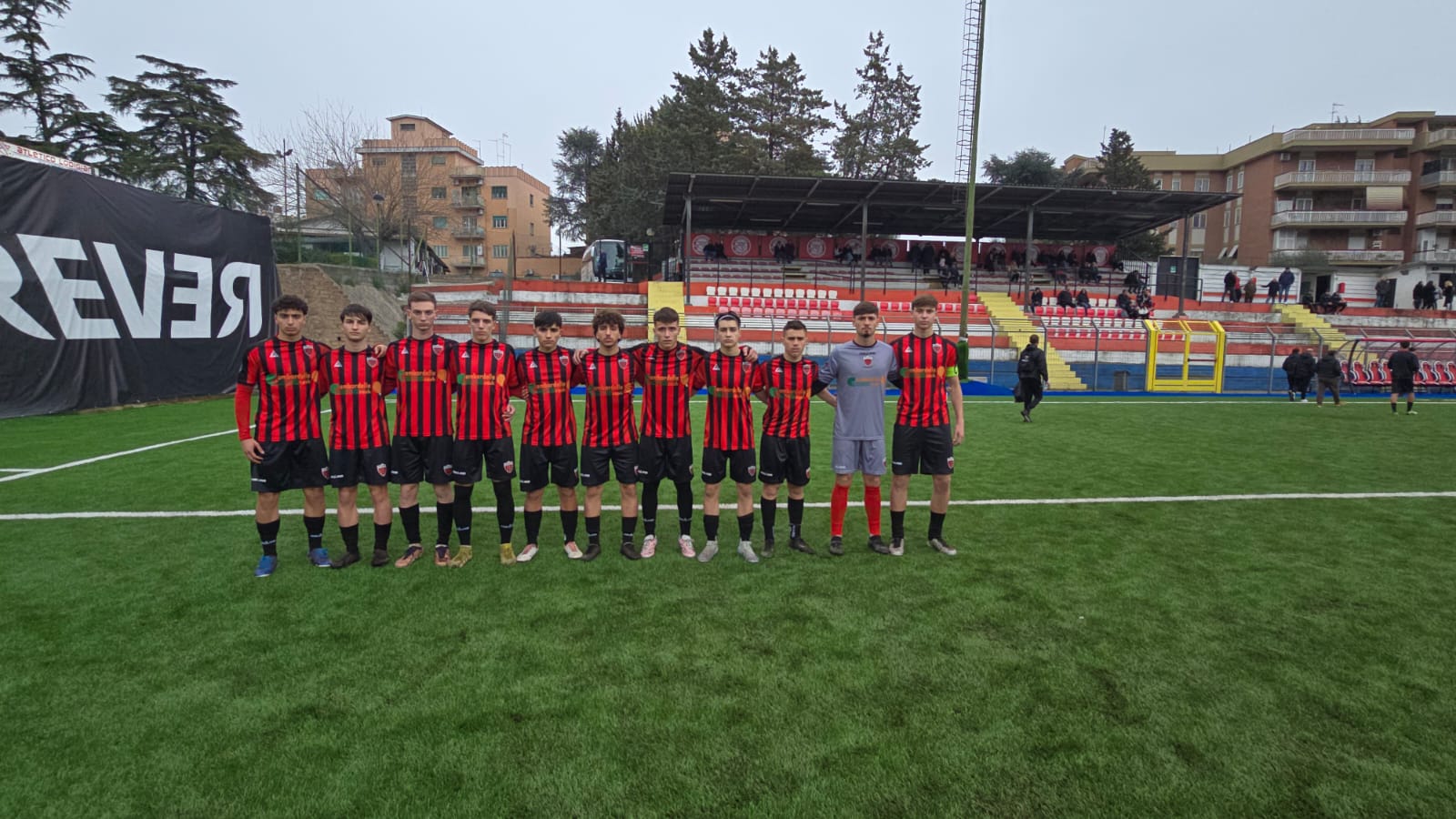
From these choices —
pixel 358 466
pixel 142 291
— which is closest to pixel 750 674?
pixel 358 466

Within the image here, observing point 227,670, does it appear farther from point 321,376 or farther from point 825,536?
point 825,536

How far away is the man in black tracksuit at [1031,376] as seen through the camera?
13656mm

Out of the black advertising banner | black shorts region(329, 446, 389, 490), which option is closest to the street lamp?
the black advertising banner

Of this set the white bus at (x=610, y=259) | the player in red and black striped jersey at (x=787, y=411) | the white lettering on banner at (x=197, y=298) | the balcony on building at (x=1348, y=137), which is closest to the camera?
the player in red and black striped jersey at (x=787, y=411)

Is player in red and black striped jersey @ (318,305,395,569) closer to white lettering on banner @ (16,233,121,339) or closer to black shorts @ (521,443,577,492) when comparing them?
black shorts @ (521,443,577,492)

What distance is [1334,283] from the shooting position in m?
45.1

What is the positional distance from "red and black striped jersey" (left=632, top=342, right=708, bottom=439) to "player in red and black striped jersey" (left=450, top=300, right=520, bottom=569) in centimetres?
97

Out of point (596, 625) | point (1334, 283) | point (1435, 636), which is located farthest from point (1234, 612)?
point (1334, 283)

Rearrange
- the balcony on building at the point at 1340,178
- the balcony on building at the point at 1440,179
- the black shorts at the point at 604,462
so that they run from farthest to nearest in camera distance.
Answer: the balcony on building at the point at 1340,178 < the balcony on building at the point at 1440,179 < the black shorts at the point at 604,462

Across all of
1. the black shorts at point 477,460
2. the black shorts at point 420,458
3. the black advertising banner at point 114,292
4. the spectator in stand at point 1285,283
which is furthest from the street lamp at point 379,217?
the spectator in stand at point 1285,283

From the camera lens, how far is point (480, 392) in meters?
5.03

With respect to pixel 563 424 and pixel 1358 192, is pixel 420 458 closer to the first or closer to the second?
pixel 563 424

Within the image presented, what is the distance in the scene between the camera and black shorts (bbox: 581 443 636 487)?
514 cm

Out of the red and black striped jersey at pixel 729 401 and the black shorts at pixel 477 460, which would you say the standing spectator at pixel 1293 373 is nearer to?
the red and black striped jersey at pixel 729 401
